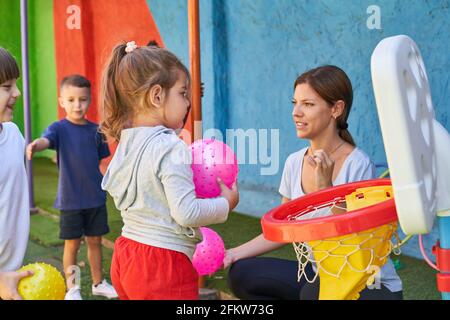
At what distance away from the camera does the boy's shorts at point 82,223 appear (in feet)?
8.80

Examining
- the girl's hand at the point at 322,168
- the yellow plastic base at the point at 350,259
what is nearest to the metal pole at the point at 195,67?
the girl's hand at the point at 322,168

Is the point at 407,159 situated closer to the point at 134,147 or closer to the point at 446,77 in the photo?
the point at 134,147

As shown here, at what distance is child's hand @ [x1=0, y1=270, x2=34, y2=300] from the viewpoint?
1.57 meters

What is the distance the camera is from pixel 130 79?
1446mm

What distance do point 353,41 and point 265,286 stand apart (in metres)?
1.81

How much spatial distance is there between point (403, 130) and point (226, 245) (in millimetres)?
2536

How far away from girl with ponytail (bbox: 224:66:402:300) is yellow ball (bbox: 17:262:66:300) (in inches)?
19.8

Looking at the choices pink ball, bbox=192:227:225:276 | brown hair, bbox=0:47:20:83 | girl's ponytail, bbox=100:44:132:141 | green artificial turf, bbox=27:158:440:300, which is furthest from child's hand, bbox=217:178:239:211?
green artificial turf, bbox=27:158:440:300

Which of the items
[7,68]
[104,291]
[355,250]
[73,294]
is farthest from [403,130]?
[104,291]

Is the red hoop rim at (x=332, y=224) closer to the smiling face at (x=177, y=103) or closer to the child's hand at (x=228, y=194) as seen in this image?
the child's hand at (x=228, y=194)

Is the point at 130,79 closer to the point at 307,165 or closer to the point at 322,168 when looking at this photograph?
the point at 322,168

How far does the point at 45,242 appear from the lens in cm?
361

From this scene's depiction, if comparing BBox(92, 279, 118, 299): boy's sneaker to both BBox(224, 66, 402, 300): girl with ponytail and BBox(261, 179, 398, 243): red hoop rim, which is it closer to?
BBox(224, 66, 402, 300): girl with ponytail
